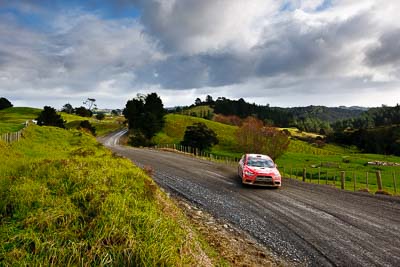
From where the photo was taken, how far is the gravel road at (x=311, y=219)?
6801 mm

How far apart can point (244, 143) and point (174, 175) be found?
33.1m

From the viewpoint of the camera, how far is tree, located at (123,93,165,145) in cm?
6569

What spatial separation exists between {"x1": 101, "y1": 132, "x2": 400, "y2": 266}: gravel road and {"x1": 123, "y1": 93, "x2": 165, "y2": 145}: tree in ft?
154

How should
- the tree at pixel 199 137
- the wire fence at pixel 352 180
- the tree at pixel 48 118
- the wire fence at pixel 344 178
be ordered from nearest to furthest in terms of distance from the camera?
the wire fence at pixel 352 180, the wire fence at pixel 344 178, the tree at pixel 199 137, the tree at pixel 48 118

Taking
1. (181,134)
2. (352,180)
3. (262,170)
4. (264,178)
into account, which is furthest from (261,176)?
(181,134)

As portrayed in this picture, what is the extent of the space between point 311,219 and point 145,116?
59.7m

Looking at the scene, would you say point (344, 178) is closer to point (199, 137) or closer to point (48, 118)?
point (199, 137)

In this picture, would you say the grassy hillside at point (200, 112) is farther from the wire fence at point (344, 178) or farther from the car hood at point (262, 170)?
the car hood at point (262, 170)

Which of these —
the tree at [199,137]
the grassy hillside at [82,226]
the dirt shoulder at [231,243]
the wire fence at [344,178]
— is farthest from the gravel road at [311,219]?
the tree at [199,137]

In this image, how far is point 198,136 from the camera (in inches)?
2251

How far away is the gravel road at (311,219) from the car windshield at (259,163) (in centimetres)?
147

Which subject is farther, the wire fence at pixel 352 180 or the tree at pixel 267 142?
the tree at pixel 267 142

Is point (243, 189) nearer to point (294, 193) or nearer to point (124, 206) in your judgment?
point (294, 193)

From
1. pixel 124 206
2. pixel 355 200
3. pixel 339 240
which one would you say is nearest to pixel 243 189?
pixel 355 200
